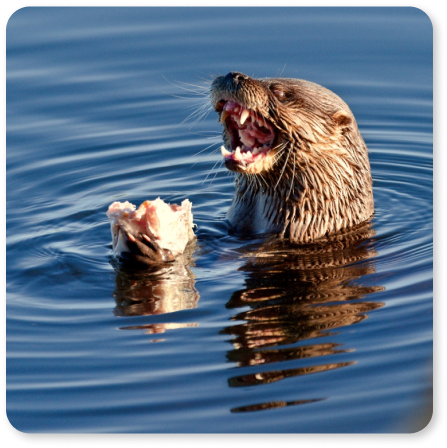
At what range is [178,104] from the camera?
36.9 ft

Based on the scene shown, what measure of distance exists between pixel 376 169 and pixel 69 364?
517 cm

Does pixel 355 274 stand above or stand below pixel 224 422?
above

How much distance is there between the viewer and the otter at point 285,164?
7.05m

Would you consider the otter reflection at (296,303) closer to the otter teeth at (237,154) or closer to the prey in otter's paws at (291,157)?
the prey in otter's paws at (291,157)

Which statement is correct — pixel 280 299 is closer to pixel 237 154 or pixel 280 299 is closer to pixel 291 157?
pixel 237 154

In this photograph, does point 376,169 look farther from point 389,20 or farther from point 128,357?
point 128,357

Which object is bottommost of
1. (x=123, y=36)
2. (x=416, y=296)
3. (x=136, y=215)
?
(x=416, y=296)

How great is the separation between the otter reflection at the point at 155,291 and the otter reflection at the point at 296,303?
392mm

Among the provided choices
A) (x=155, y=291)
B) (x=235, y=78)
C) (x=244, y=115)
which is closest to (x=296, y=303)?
(x=155, y=291)

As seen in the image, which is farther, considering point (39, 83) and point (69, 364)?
point (39, 83)

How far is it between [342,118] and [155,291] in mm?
2273

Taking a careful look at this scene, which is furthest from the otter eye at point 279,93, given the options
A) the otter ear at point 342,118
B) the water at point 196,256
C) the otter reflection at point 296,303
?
the otter reflection at point 296,303

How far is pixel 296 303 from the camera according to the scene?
652cm
